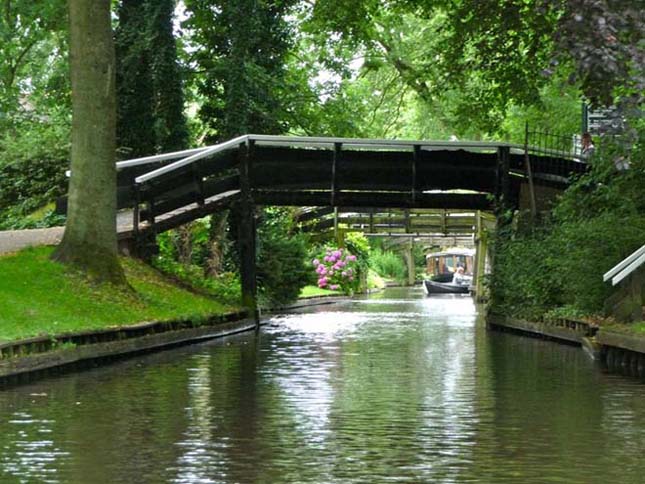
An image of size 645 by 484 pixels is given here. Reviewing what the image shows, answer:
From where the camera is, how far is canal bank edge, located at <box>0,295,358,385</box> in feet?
55.9

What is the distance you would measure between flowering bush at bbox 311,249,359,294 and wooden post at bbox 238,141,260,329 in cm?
2552

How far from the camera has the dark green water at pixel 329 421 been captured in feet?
32.8

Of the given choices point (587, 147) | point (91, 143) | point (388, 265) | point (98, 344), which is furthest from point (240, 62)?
point (388, 265)

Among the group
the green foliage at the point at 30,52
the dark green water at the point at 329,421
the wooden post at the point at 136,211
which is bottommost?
the dark green water at the point at 329,421

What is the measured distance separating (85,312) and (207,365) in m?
2.59

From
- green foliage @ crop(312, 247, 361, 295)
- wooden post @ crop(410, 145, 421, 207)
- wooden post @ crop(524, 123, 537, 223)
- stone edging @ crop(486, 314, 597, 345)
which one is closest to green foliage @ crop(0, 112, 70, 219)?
wooden post @ crop(410, 145, 421, 207)

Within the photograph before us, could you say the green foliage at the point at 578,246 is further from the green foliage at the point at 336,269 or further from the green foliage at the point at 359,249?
the green foliage at the point at 359,249

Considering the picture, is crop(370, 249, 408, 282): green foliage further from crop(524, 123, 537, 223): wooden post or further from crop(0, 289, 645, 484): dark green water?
crop(0, 289, 645, 484): dark green water

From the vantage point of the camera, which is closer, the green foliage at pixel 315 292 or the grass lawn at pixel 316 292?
the green foliage at pixel 315 292

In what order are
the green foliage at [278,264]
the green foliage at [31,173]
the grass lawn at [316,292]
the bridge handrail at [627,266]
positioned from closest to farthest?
the bridge handrail at [627,266] < the green foliage at [31,173] < the green foliage at [278,264] < the grass lawn at [316,292]

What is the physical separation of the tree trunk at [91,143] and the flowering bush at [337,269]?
1373 inches

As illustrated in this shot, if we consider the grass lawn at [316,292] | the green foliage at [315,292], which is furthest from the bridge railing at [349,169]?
the grass lawn at [316,292]

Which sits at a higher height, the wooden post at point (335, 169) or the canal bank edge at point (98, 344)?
the wooden post at point (335, 169)

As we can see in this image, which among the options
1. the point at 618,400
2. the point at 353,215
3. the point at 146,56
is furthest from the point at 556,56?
the point at 353,215
